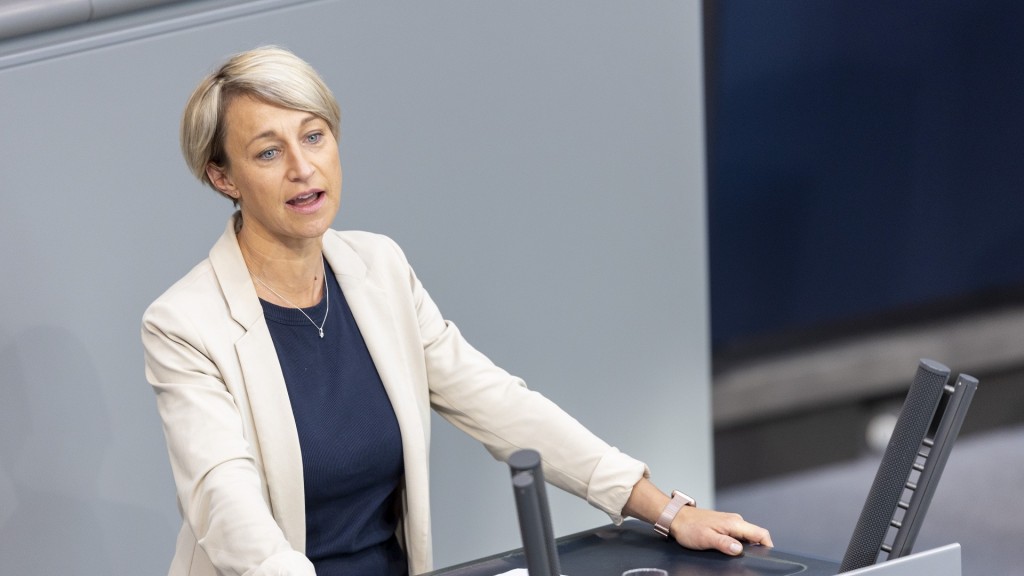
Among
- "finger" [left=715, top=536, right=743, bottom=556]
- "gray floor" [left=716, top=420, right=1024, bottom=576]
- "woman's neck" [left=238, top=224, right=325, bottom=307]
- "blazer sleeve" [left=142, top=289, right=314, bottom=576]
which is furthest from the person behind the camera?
"gray floor" [left=716, top=420, right=1024, bottom=576]

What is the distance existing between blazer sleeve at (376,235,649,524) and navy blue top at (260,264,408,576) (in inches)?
5.6

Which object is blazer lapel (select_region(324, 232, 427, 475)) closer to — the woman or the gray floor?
the woman

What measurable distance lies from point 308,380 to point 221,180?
354mm

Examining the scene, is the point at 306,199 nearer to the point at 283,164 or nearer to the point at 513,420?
the point at 283,164

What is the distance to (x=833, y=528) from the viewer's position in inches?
191

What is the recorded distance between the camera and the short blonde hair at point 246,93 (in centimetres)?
213

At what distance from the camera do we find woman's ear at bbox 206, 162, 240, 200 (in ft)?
7.29

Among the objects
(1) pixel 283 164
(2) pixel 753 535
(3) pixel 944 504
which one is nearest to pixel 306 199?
(1) pixel 283 164

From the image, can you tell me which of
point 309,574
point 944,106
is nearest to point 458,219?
point 309,574

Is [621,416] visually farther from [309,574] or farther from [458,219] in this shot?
[309,574]

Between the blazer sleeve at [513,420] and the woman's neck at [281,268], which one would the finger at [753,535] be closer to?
the blazer sleeve at [513,420]

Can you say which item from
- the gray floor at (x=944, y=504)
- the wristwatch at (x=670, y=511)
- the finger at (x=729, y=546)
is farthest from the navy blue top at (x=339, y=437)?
the gray floor at (x=944, y=504)

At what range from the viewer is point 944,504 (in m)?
5.00

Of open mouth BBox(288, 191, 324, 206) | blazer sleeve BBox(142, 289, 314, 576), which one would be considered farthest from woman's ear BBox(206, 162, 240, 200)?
blazer sleeve BBox(142, 289, 314, 576)
